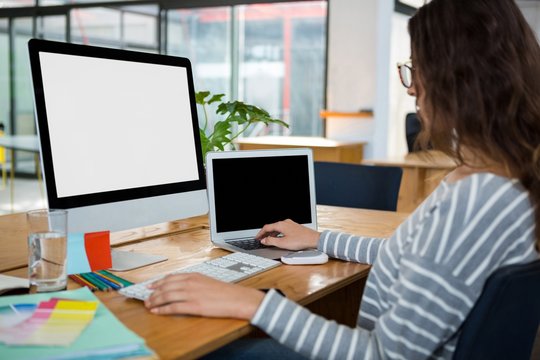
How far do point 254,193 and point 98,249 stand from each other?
1.41 feet

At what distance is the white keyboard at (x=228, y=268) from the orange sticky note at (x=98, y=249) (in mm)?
136

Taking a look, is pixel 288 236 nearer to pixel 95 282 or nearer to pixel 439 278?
pixel 95 282

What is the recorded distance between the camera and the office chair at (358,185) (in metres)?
2.32

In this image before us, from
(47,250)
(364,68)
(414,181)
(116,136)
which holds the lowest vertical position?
(414,181)

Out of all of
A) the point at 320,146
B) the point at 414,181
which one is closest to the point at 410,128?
the point at 320,146

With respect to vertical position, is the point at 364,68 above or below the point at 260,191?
above

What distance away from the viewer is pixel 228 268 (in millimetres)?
1296

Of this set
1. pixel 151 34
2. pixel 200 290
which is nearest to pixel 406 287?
pixel 200 290

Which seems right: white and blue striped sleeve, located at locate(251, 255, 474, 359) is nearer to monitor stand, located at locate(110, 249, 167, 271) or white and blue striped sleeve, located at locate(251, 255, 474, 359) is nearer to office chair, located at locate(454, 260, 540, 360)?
office chair, located at locate(454, 260, 540, 360)

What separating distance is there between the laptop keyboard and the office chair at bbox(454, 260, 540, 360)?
0.61 m

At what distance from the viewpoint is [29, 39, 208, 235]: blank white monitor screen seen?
→ 1.25m

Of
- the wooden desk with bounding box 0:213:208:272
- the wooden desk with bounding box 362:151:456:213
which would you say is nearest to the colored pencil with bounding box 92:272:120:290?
the wooden desk with bounding box 0:213:208:272

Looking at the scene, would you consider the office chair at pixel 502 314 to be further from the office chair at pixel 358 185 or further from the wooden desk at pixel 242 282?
the office chair at pixel 358 185

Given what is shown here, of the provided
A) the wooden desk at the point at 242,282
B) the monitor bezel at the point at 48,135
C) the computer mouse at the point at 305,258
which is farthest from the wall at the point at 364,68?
the computer mouse at the point at 305,258
